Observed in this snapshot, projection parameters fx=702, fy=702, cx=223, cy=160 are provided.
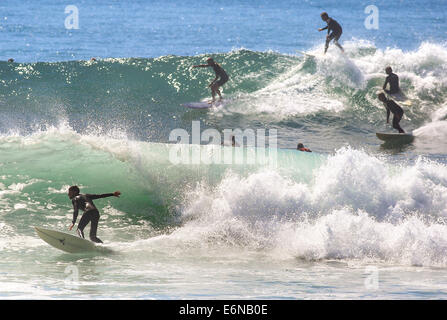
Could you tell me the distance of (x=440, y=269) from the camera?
30.3 feet

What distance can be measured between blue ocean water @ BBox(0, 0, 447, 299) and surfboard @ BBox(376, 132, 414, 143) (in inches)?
8.9

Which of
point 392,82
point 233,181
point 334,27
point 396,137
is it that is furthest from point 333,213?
point 334,27

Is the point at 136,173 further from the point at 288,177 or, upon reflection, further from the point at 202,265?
the point at 202,265

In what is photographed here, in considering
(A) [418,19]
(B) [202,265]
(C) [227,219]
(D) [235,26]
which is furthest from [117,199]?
(A) [418,19]

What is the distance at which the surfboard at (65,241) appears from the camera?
9367 mm

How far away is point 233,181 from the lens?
11586 mm

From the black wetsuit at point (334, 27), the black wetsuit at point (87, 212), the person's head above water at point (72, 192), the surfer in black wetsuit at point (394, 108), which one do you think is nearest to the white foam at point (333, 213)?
the black wetsuit at point (87, 212)


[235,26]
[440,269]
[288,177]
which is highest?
[235,26]

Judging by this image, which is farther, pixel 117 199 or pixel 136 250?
pixel 117 199

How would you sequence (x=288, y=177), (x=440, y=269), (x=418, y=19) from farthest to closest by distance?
(x=418, y=19) → (x=288, y=177) → (x=440, y=269)

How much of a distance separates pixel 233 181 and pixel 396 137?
261 inches

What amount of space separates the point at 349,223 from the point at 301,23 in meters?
43.0

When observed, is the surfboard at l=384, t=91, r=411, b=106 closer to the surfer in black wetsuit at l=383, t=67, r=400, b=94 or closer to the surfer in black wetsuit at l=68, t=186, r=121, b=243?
the surfer in black wetsuit at l=383, t=67, r=400, b=94

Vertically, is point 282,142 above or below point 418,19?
below
